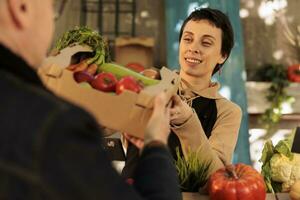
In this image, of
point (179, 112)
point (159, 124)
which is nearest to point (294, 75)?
point (179, 112)

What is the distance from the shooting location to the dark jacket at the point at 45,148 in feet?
1.88

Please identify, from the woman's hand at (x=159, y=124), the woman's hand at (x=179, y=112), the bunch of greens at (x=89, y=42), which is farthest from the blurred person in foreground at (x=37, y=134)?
the woman's hand at (x=179, y=112)

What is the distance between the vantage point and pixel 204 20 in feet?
6.27

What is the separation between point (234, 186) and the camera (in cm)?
149

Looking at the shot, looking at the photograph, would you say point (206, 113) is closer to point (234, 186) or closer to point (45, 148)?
point (234, 186)

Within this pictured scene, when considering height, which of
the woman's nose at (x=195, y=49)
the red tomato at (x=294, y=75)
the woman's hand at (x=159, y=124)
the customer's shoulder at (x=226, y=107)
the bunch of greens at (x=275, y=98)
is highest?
the woman's nose at (x=195, y=49)

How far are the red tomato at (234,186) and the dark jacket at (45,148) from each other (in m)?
0.88

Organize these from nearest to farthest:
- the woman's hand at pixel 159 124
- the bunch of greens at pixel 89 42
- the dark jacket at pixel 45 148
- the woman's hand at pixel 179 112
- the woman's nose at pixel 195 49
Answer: the dark jacket at pixel 45 148 < the woman's hand at pixel 159 124 < the bunch of greens at pixel 89 42 < the woman's hand at pixel 179 112 < the woman's nose at pixel 195 49

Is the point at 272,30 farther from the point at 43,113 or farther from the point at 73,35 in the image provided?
the point at 43,113

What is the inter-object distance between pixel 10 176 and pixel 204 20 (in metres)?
1.45

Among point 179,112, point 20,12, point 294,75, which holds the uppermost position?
point 20,12

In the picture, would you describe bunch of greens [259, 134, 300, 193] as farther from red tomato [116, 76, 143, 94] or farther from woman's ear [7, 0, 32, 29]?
woman's ear [7, 0, 32, 29]

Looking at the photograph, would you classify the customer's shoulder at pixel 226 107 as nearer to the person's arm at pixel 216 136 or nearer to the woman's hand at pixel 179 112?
the person's arm at pixel 216 136

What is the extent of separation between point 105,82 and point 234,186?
1.92ft
